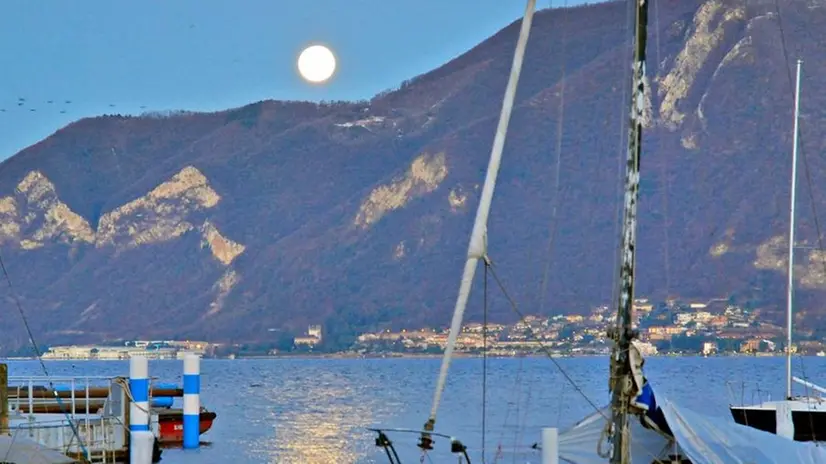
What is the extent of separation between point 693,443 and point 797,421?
2316 centimetres

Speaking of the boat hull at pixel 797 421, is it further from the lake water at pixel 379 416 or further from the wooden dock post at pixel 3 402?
the wooden dock post at pixel 3 402

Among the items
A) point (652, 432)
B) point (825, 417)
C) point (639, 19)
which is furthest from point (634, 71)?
point (825, 417)

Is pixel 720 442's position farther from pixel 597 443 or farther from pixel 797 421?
pixel 797 421

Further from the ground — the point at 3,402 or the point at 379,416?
the point at 3,402

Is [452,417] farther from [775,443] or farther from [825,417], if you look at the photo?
[775,443]

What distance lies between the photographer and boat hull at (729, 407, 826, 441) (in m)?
51.2

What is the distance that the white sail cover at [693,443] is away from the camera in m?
29.9

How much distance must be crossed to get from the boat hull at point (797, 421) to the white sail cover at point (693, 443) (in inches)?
793

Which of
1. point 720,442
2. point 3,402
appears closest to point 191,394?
point 3,402

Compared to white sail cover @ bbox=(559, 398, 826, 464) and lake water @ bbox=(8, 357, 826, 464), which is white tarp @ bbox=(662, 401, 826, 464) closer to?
white sail cover @ bbox=(559, 398, 826, 464)

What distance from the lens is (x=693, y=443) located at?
29875 millimetres

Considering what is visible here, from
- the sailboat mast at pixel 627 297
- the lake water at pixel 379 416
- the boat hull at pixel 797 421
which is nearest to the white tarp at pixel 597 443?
the sailboat mast at pixel 627 297

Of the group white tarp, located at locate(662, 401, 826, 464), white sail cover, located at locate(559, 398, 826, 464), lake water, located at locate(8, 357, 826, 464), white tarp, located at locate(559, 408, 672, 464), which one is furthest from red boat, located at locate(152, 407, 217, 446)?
white tarp, located at locate(662, 401, 826, 464)

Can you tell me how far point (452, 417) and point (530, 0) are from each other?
324 ft
